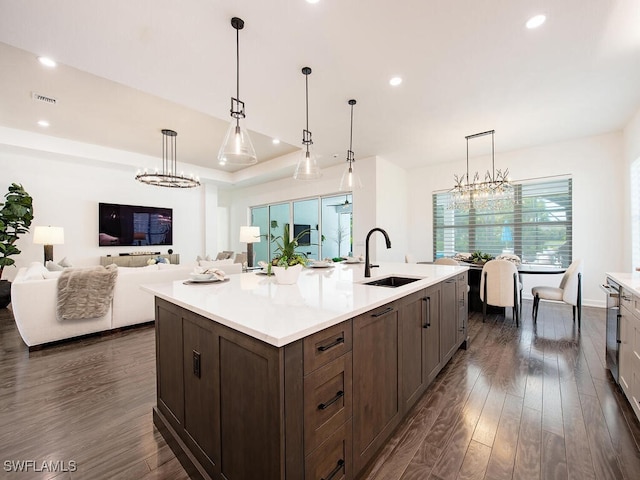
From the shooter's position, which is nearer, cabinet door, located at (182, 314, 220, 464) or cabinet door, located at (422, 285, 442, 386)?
cabinet door, located at (182, 314, 220, 464)

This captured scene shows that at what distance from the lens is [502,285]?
12.6ft

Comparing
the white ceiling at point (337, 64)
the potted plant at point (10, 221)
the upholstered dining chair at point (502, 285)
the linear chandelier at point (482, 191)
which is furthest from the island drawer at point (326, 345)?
the potted plant at point (10, 221)

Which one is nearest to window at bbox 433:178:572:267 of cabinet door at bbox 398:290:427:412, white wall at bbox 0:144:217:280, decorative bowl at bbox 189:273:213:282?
cabinet door at bbox 398:290:427:412

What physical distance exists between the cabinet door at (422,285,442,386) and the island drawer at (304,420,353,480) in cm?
99

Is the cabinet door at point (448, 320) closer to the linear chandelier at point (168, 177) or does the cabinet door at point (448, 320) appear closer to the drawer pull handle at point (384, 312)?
the drawer pull handle at point (384, 312)

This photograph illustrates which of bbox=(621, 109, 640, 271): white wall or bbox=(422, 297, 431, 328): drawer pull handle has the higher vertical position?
bbox=(621, 109, 640, 271): white wall

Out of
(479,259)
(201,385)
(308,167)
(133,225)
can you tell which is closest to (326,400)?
(201,385)

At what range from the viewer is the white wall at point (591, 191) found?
448 cm

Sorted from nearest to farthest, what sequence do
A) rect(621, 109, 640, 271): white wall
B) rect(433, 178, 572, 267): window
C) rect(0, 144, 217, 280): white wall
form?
rect(621, 109, 640, 271): white wall < rect(433, 178, 572, 267): window < rect(0, 144, 217, 280): white wall

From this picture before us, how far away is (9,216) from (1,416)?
438 centimetres

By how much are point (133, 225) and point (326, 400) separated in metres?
7.38

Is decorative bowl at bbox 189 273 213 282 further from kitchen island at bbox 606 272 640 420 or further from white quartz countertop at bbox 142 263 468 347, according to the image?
kitchen island at bbox 606 272 640 420

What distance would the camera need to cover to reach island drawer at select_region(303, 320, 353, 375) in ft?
3.50

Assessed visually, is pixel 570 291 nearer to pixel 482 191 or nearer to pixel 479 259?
pixel 479 259
